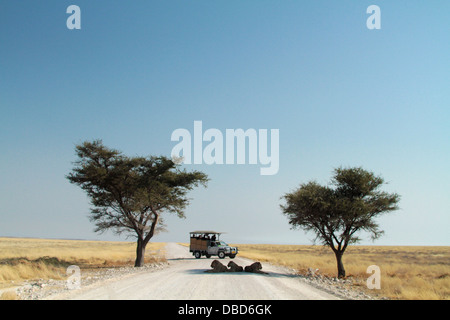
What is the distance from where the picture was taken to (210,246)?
39.4 metres

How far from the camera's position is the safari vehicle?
129 ft

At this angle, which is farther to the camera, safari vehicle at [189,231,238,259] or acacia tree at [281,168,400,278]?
safari vehicle at [189,231,238,259]

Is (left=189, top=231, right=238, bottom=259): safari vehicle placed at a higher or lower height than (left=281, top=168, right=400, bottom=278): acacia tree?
lower

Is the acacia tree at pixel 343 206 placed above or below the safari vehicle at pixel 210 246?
above

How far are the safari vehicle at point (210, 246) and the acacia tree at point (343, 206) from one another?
52.5ft

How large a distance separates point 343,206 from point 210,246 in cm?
2079

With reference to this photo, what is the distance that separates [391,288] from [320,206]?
26.0 feet

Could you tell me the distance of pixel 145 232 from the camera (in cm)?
3062

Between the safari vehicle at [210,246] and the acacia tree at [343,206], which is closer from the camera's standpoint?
the acacia tree at [343,206]

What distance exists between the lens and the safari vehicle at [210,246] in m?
39.3

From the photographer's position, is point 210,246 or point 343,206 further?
point 210,246

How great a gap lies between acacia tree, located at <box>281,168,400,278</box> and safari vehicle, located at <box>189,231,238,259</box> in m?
16.0
